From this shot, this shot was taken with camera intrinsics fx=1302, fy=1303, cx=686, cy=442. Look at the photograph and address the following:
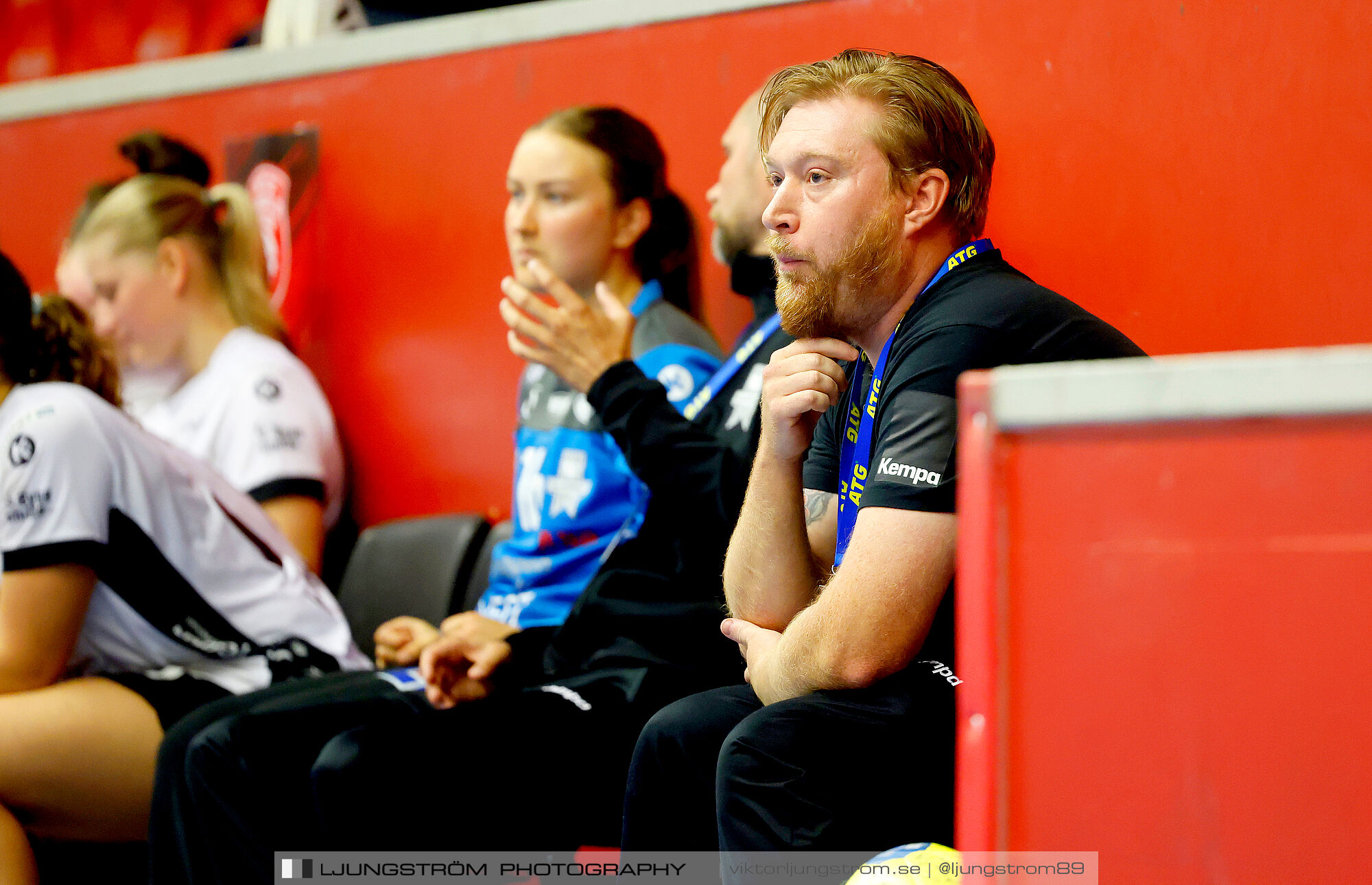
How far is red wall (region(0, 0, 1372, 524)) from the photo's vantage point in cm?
163

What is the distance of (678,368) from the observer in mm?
1831

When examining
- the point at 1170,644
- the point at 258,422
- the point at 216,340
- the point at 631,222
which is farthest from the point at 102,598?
the point at 1170,644

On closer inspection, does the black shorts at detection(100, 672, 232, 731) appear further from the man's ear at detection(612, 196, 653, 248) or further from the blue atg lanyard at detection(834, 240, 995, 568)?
the blue atg lanyard at detection(834, 240, 995, 568)

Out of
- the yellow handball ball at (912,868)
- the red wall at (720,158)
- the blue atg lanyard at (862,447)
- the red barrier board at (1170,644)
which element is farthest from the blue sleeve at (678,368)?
the red barrier board at (1170,644)

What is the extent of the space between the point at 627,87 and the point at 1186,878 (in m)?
1.84

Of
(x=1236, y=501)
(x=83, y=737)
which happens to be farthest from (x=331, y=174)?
(x=1236, y=501)

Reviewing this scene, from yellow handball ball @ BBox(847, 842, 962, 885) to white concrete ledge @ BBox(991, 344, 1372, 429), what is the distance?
1.14 feet

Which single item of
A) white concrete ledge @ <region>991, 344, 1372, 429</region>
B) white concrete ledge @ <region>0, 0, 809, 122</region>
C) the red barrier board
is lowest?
the red barrier board

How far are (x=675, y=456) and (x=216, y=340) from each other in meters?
1.27

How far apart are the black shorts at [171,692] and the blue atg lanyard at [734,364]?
2.57 feet

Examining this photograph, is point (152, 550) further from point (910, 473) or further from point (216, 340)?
point (910, 473)

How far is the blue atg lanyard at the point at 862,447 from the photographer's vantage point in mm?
1230

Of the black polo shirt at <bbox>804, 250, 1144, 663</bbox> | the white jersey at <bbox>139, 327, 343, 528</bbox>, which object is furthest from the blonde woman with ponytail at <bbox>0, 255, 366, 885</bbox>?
the black polo shirt at <bbox>804, 250, 1144, 663</bbox>

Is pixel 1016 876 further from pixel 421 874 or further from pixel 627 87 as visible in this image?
pixel 627 87
